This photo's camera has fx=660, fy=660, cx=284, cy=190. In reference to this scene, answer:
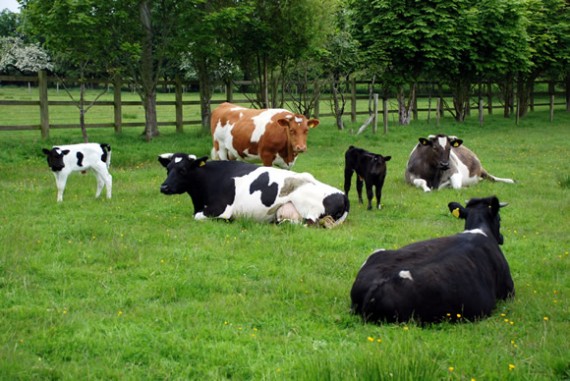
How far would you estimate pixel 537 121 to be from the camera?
33.1 meters

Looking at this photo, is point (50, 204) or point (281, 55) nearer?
point (50, 204)

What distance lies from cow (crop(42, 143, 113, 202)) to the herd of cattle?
0.06 ft

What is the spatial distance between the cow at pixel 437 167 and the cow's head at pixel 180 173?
4866 mm

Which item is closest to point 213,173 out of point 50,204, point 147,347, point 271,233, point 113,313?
point 271,233

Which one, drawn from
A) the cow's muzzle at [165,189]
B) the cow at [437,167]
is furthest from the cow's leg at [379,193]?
the cow's muzzle at [165,189]

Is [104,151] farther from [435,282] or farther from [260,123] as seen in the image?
[435,282]

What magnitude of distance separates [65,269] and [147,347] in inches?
99.0

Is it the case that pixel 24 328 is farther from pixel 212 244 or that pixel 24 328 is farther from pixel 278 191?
pixel 278 191

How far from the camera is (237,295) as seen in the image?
617cm

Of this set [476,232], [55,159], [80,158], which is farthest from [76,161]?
[476,232]

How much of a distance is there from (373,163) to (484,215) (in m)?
4.35

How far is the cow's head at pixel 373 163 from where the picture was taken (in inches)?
420

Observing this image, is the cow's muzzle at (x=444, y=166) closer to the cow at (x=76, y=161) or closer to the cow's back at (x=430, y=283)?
the cow at (x=76, y=161)

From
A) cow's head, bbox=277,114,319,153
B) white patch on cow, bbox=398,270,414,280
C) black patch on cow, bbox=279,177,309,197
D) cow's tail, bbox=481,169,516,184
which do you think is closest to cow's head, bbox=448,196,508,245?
white patch on cow, bbox=398,270,414,280
